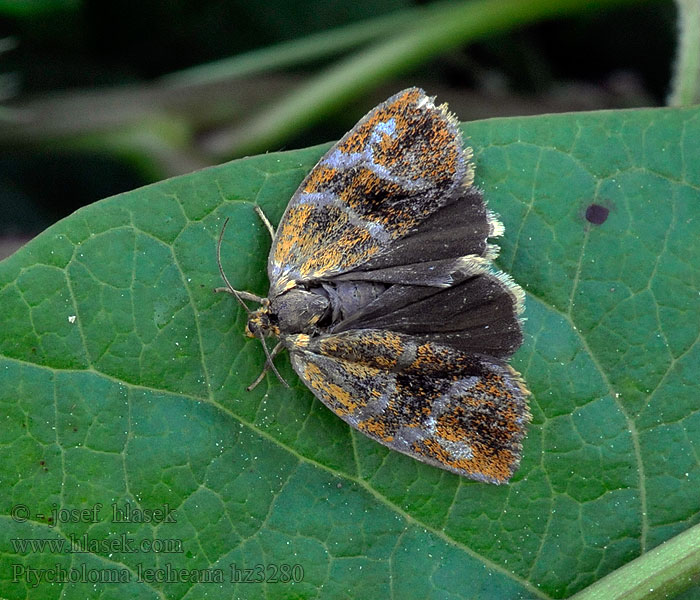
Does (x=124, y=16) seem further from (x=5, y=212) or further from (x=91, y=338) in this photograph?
(x=91, y=338)

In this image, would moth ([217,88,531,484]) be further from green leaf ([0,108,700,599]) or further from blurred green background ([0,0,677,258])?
blurred green background ([0,0,677,258])

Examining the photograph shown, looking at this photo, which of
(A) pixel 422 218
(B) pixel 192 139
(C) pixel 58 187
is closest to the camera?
(A) pixel 422 218

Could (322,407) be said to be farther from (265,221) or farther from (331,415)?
(265,221)

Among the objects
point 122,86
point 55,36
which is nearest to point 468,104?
point 122,86

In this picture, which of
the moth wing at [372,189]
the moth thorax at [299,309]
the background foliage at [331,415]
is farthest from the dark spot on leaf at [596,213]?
the moth thorax at [299,309]

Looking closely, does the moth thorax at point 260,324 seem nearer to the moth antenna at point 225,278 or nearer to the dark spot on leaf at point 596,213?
the moth antenna at point 225,278
